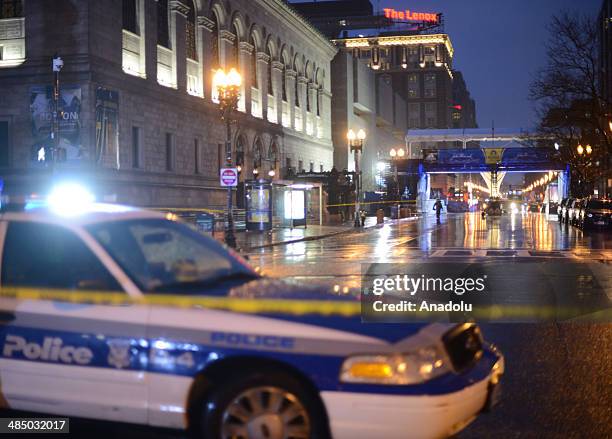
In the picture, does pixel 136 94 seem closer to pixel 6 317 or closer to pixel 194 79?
pixel 194 79

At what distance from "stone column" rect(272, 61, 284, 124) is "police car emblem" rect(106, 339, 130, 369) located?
205 ft

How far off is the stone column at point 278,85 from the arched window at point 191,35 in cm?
1585

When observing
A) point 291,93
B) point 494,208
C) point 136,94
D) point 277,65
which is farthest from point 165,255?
point 494,208

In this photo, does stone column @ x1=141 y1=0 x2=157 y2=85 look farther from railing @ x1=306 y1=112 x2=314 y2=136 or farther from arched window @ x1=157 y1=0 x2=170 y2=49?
railing @ x1=306 y1=112 x2=314 y2=136

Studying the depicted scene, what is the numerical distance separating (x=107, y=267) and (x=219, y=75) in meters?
26.8

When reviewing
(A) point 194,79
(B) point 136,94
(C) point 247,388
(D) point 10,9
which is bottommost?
(C) point 247,388

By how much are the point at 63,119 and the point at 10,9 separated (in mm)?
6644

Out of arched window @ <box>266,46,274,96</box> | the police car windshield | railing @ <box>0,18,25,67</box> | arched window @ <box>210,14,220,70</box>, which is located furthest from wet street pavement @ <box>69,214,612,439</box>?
arched window @ <box>266,46,274,96</box>

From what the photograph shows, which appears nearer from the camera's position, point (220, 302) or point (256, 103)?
point (220, 302)

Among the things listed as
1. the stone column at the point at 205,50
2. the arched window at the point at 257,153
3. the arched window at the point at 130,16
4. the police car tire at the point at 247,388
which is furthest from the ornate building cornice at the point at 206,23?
the police car tire at the point at 247,388

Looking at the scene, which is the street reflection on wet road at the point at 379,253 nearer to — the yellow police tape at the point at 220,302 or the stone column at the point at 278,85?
the yellow police tape at the point at 220,302

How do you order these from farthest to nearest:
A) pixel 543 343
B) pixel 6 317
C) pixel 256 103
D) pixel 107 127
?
pixel 256 103
pixel 107 127
pixel 543 343
pixel 6 317

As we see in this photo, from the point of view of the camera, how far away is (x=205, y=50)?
171 feet

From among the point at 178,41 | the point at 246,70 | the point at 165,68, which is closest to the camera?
the point at 165,68
